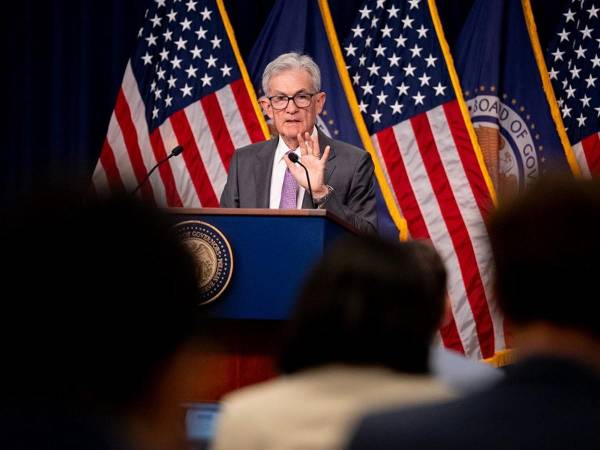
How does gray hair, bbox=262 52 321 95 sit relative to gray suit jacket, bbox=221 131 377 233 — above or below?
above

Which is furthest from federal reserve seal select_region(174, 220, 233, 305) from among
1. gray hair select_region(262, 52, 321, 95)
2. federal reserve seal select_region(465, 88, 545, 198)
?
federal reserve seal select_region(465, 88, 545, 198)

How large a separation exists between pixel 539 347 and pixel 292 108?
3588mm

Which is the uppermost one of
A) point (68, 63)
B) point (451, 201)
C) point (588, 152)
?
point (68, 63)

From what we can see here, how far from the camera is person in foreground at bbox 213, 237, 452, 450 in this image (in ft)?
3.37

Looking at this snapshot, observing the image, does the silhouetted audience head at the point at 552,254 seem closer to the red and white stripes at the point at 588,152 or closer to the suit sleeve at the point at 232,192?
the suit sleeve at the point at 232,192

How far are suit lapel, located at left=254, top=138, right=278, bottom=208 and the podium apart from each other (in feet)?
3.30

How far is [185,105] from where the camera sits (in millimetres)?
5957

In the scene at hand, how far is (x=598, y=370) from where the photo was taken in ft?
3.21

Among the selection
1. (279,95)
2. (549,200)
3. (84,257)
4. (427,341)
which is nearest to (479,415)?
(427,341)

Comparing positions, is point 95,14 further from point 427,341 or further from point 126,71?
point 427,341

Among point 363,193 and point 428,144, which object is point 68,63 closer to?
point 428,144

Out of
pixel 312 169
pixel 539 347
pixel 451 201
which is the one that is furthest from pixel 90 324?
pixel 451 201

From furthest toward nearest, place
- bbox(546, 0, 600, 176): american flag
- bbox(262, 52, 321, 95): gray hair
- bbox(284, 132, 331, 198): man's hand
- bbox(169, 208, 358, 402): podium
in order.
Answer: bbox(546, 0, 600, 176): american flag, bbox(262, 52, 321, 95): gray hair, bbox(284, 132, 331, 198): man's hand, bbox(169, 208, 358, 402): podium

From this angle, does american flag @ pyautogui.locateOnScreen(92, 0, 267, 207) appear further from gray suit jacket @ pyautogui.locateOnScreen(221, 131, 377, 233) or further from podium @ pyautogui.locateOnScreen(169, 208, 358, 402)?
podium @ pyautogui.locateOnScreen(169, 208, 358, 402)
